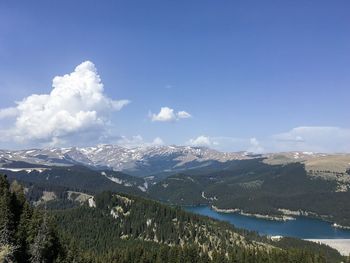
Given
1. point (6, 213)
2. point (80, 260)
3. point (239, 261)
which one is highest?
point (6, 213)

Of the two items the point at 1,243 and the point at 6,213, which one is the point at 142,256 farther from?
the point at 1,243

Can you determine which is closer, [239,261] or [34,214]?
[34,214]

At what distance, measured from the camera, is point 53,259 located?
383 feet

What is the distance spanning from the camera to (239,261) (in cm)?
19538

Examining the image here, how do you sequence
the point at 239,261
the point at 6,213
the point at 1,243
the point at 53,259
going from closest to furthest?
the point at 1,243 < the point at 6,213 < the point at 53,259 < the point at 239,261

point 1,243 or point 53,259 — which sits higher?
point 1,243

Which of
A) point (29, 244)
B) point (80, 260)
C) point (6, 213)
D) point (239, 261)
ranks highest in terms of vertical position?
point (6, 213)

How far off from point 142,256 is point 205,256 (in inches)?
1236

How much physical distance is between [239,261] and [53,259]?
103 m

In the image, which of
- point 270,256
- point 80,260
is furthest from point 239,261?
point 80,260

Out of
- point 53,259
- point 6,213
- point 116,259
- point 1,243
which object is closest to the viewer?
point 1,243

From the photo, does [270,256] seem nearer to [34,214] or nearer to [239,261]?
[239,261]

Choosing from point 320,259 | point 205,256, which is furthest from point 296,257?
point 205,256

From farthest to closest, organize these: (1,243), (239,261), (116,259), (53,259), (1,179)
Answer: (239,261) → (116,259) → (1,179) → (53,259) → (1,243)
